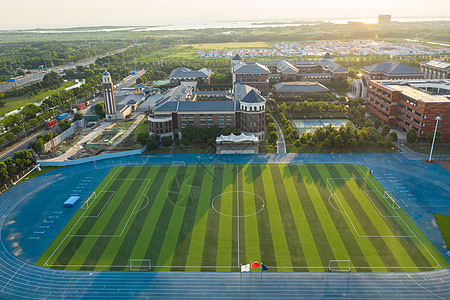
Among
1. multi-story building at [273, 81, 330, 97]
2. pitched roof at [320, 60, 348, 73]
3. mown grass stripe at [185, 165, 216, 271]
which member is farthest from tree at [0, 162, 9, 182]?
pitched roof at [320, 60, 348, 73]

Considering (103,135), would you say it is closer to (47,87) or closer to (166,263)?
(166,263)

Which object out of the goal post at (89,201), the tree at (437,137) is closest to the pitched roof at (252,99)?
the tree at (437,137)

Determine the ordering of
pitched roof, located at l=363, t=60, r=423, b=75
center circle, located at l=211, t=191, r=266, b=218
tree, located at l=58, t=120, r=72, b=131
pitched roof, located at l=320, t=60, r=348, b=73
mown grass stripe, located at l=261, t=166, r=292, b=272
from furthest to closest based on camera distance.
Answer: pitched roof, located at l=320, t=60, r=348, b=73, pitched roof, located at l=363, t=60, r=423, b=75, tree, located at l=58, t=120, r=72, b=131, center circle, located at l=211, t=191, r=266, b=218, mown grass stripe, located at l=261, t=166, r=292, b=272

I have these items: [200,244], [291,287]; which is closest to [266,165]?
[200,244]

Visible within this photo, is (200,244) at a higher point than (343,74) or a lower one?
lower

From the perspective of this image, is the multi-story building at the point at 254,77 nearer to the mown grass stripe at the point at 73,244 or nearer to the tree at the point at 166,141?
the tree at the point at 166,141

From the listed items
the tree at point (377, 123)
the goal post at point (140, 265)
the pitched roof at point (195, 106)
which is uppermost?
the pitched roof at point (195, 106)

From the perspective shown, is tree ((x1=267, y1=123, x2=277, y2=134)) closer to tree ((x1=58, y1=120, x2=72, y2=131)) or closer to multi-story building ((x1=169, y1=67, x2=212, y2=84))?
tree ((x1=58, y1=120, x2=72, y2=131))
